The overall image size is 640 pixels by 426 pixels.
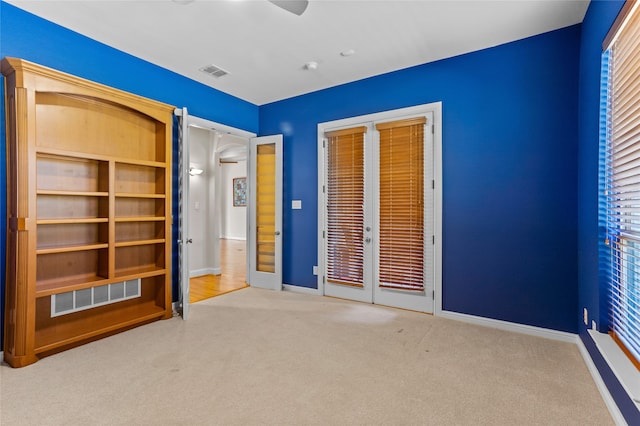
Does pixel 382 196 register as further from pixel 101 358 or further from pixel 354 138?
pixel 101 358

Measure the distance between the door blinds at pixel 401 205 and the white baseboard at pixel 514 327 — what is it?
44cm

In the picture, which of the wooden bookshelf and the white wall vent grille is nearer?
the wooden bookshelf

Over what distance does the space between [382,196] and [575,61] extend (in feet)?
7.14

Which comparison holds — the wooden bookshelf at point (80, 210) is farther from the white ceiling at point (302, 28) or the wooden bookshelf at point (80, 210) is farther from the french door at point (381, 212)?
the french door at point (381, 212)

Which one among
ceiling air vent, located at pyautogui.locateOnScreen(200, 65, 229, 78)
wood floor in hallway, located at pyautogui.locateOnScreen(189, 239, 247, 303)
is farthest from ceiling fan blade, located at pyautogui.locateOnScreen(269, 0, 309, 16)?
wood floor in hallway, located at pyautogui.locateOnScreen(189, 239, 247, 303)

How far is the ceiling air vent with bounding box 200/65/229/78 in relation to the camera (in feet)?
11.7

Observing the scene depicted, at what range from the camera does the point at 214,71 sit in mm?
3684

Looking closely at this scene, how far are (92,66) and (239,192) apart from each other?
307 inches

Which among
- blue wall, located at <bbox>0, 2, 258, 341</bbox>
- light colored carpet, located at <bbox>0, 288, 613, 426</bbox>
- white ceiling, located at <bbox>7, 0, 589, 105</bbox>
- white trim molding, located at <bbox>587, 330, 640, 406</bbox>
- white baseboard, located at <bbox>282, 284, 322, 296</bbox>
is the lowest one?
light colored carpet, located at <bbox>0, 288, 613, 426</bbox>

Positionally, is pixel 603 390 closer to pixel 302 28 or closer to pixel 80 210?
pixel 302 28

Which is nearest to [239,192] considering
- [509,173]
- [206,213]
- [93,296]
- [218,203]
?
[218,203]

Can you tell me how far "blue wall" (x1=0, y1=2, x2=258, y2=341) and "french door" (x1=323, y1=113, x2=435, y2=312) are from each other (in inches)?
67.4

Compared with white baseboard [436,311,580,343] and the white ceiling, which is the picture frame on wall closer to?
the white ceiling

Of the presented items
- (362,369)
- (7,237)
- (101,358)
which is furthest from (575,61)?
(7,237)
